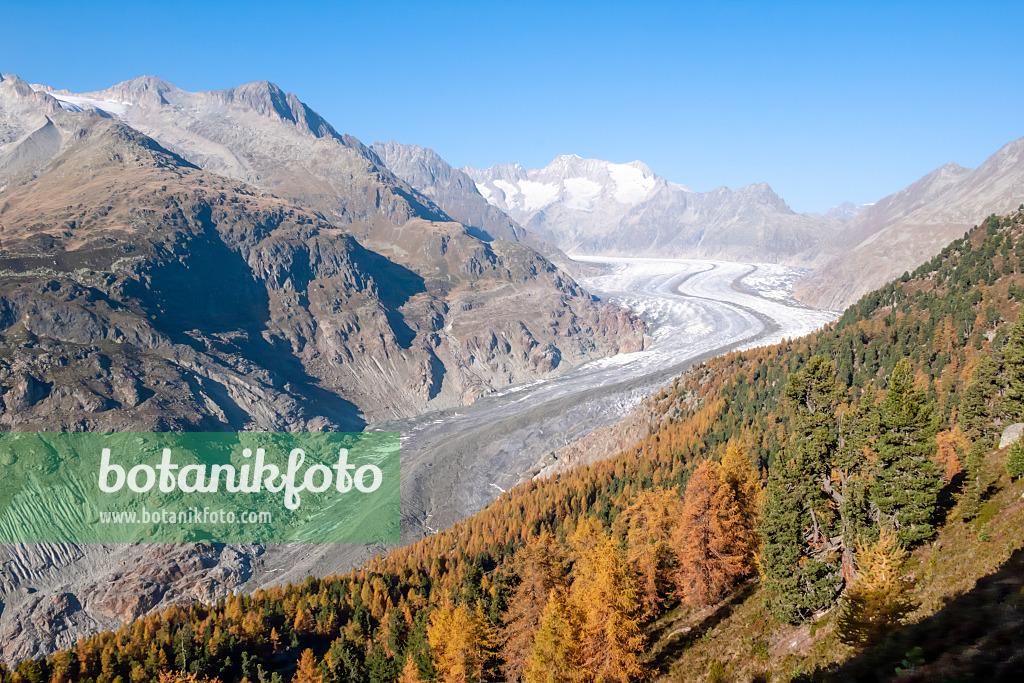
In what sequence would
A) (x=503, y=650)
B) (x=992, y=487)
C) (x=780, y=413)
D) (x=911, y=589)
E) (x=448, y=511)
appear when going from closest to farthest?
1. (x=911, y=589)
2. (x=992, y=487)
3. (x=503, y=650)
4. (x=780, y=413)
5. (x=448, y=511)

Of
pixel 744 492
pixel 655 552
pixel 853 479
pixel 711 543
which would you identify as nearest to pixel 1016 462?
pixel 853 479

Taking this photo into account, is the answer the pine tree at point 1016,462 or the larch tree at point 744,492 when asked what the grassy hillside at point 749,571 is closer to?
the larch tree at point 744,492

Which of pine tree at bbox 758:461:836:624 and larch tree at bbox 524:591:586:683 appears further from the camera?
larch tree at bbox 524:591:586:683

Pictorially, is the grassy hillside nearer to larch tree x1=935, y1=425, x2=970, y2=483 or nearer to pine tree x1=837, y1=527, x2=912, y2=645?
pine tree x1=837, y1=527, x2=912, y2=645

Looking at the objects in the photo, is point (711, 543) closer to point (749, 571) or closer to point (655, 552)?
point (749, 571)

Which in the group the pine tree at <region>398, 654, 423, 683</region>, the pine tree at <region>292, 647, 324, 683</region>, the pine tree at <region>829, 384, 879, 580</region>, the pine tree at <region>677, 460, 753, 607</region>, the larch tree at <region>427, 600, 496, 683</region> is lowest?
the pine tree at <region>292, 647, 324, 683</region>

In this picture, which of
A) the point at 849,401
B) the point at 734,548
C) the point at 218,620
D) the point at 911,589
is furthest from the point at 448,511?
the point at 911,589

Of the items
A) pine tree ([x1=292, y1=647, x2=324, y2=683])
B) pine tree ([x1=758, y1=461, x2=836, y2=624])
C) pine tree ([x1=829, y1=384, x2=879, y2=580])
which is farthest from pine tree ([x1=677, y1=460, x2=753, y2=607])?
pine tree ([x1=292, y1=647, x2=324, y2=683])

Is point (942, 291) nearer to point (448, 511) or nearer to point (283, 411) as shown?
point (448, 511)
